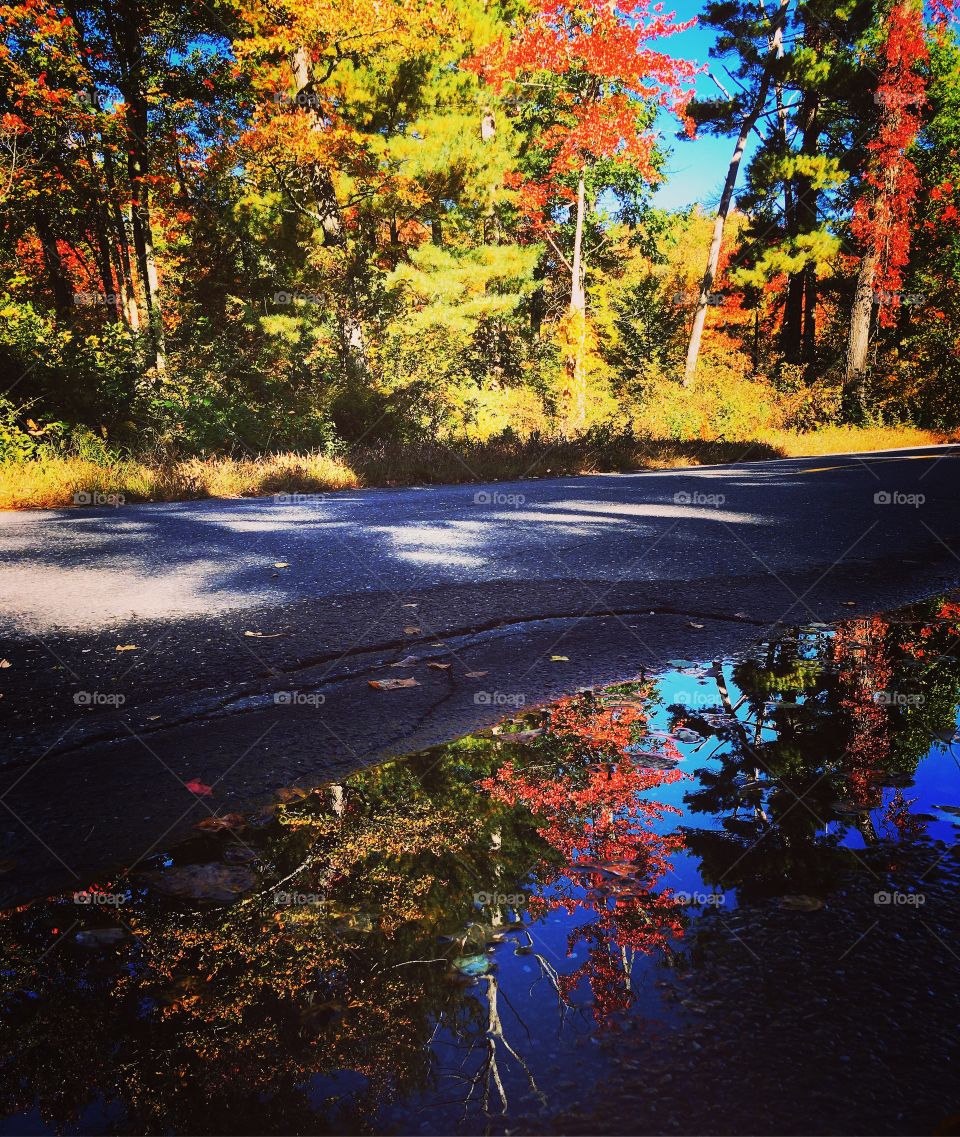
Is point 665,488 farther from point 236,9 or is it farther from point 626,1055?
point 236,9

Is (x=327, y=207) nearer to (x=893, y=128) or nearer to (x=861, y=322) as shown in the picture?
(x=861, y=322)

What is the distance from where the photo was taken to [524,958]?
1.26m

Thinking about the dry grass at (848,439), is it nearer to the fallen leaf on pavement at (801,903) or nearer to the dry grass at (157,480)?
the dry grass at (157,480)

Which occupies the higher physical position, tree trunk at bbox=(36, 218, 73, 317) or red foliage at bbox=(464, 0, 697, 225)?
red foliage at bbox=(464, 0, 697, 225)

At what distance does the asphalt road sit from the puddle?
0.29 meters

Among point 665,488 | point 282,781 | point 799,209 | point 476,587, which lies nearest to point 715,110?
point 799,209

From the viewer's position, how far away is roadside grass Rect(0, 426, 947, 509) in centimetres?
862

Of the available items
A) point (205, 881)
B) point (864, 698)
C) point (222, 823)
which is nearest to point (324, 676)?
point (222, 823)

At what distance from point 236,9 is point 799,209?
1981 cm

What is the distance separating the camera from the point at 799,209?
26125mm

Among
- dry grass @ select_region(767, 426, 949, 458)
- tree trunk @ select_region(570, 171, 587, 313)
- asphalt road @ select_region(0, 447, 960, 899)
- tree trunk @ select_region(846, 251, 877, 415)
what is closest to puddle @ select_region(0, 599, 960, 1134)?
asphalt road @ select_region(0, 447, 960, 899)

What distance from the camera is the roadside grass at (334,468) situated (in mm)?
8617

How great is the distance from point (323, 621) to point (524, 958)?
2.29 metres

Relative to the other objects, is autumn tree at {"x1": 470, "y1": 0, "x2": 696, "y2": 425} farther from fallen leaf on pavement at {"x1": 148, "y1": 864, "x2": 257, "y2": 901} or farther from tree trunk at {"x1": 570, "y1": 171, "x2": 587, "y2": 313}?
fallen leaf on pavement at {"x1": 148, "y1": 864, "x2": 257, "y2": 901}
